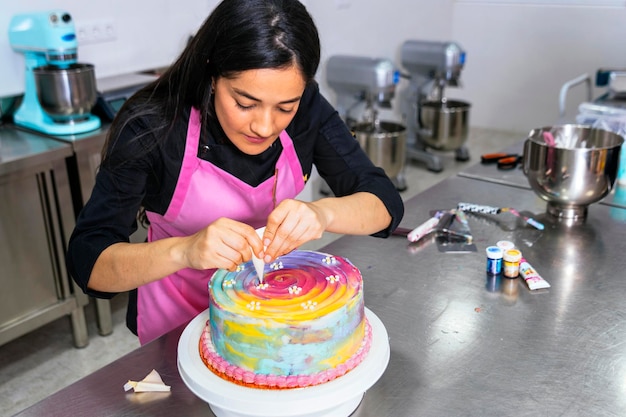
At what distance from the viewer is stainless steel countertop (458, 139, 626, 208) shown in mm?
1906

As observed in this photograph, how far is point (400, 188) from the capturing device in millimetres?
4160

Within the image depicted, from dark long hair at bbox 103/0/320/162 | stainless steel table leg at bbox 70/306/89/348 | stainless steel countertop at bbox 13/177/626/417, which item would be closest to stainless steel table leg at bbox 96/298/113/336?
stainless steel table leg at bbox 70/306/89/348

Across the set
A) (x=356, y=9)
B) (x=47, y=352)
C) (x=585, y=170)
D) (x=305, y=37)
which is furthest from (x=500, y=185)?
(x=356, y=9)

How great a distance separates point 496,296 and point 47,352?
1943 millimetres

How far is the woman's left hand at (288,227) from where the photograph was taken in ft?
3.77

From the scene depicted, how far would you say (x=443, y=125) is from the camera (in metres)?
4.36

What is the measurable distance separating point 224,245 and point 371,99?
115 inches

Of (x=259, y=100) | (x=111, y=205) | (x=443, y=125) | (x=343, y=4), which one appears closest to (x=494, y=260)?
(x=259, y=100)

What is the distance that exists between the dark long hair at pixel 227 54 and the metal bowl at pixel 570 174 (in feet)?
2.45

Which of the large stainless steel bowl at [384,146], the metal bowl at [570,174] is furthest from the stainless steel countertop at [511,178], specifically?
the large stainless steel bowl at [384,146]

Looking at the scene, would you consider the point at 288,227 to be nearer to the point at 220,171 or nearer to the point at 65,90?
the point at 220,171

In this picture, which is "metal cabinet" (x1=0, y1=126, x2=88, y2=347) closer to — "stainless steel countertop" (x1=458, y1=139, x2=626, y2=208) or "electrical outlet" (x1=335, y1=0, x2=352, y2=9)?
"stainless steel countertop" (x1=458, y1=139, x2=626, y2=208)

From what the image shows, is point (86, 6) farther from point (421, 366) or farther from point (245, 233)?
point (421, 366)

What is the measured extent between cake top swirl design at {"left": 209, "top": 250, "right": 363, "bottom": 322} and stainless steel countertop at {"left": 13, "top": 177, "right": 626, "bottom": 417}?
0.56 ft
